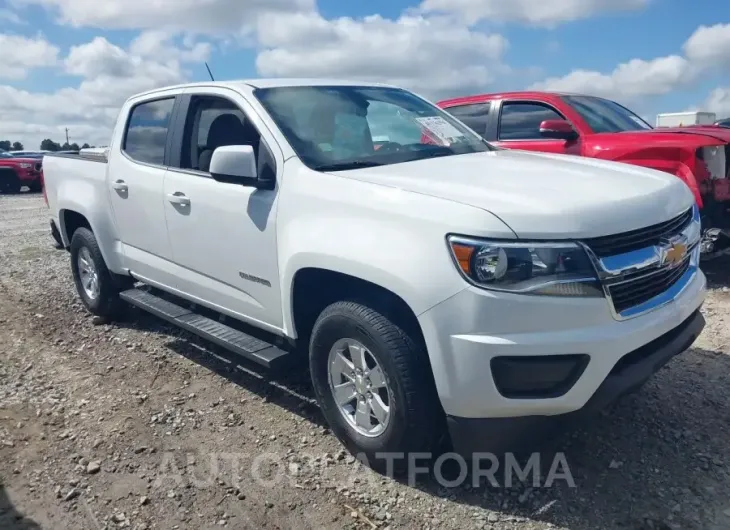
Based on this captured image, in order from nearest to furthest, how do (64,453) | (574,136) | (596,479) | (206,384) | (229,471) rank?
1. (596,479)
2. (229,471)
3. (64,453)
4. (206,384)
5. (574,136)

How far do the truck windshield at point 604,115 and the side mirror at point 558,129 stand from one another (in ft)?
1.07

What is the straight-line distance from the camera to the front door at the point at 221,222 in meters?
3.66

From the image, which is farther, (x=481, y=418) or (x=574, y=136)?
(x=574, y=136)

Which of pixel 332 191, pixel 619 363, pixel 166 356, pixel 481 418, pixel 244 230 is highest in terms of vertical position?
pixel 332 191

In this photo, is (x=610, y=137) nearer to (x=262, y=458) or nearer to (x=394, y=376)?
(x=394, y=376)

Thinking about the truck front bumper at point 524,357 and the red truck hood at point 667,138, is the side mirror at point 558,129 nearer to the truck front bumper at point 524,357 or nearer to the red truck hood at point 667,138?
the red truck hood at point 667,138

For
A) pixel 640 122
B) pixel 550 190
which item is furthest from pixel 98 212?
pixel 640 122

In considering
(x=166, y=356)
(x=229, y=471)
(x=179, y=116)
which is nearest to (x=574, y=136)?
(x=179, y=116)

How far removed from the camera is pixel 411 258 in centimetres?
281

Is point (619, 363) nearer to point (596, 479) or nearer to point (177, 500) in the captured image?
point (596, 479)

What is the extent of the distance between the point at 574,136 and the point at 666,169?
97cm

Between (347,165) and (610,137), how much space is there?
3864mm

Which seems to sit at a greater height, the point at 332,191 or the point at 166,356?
the point at 332,191

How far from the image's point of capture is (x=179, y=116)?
4.53 m
